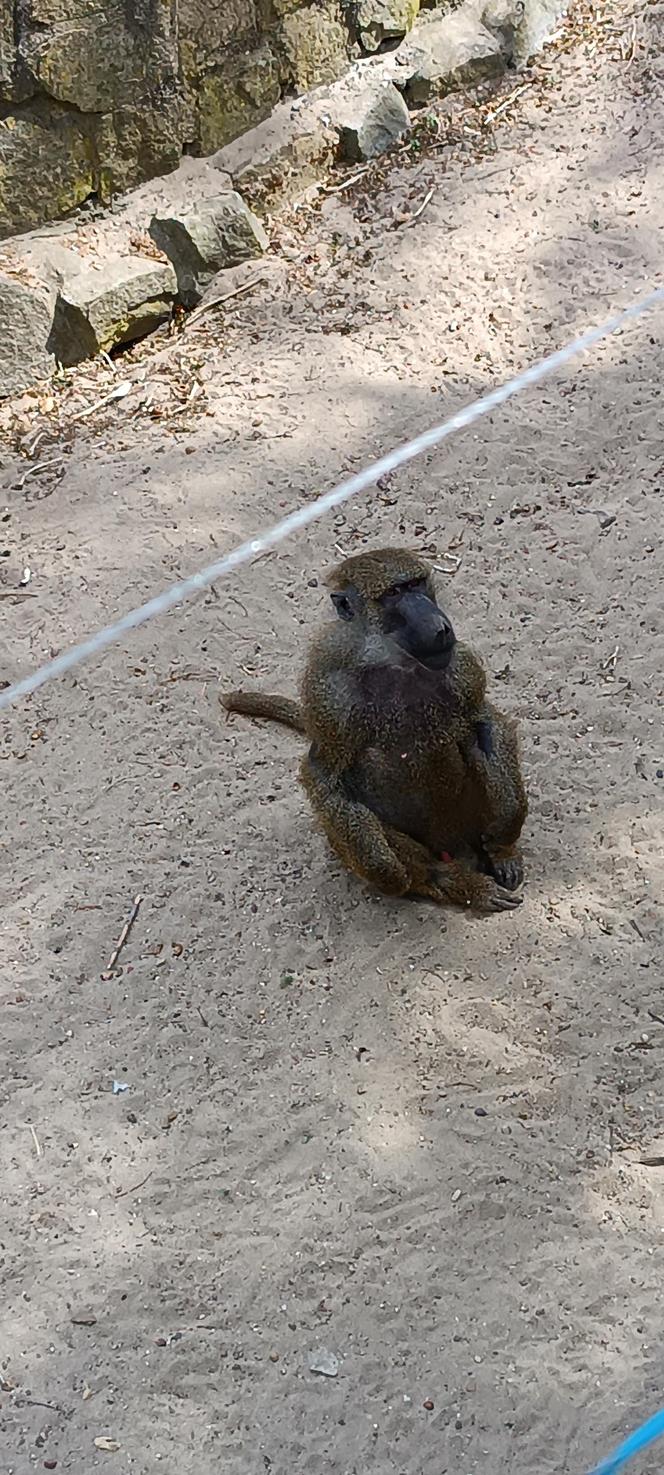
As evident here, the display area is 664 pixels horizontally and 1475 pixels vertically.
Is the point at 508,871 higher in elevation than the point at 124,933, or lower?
higher

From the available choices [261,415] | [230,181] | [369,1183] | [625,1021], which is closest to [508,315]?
[261,415]

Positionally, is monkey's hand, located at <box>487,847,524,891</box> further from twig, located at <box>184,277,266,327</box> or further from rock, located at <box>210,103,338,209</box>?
rock, located at <box>210,103,338,209</box>

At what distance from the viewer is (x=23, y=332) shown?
7953 millimetres

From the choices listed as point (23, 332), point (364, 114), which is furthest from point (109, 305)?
point (364, 114)

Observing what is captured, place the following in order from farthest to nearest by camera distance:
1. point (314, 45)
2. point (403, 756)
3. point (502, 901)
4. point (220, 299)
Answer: point (314, 45) < point (220, 299) < point (502, 901) < point (403, 756)

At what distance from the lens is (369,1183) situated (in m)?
4.09

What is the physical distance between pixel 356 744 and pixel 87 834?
1532 millimetres

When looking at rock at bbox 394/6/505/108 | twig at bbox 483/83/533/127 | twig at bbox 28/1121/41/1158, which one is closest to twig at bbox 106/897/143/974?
twig at bbox 28/1121/41/1158

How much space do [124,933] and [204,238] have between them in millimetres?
5007

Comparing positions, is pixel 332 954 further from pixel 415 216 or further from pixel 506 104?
pixel 506 104

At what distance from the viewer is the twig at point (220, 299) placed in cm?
827

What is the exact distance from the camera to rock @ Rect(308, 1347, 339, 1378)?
3666mm

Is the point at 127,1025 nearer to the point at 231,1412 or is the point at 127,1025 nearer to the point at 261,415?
the point at 231,1412

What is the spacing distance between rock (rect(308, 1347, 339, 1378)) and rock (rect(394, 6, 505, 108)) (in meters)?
8.32
